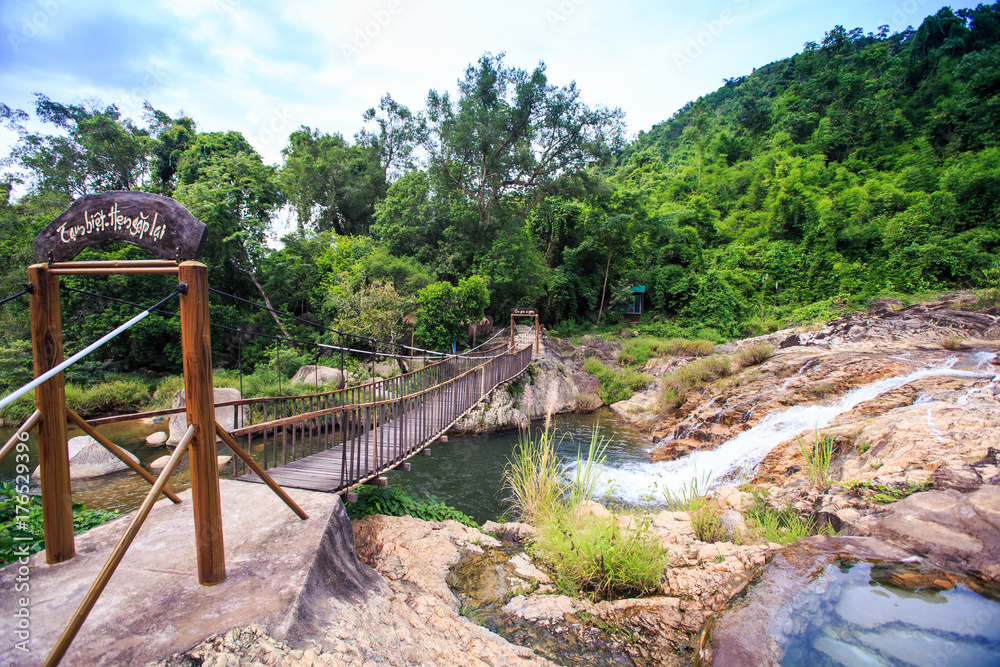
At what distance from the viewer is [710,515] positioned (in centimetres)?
380

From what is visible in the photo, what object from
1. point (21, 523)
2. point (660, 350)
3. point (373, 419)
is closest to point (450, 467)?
point (373, 419)

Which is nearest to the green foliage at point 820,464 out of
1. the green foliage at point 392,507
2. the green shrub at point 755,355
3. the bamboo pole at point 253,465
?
the green foliage at point 392,507

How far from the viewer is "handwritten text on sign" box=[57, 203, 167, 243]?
1.80 m

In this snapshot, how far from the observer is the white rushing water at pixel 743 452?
6.04 meters

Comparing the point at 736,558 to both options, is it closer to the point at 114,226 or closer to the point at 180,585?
the point at 180,585

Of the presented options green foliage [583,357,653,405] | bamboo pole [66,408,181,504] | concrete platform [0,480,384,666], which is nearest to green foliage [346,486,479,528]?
concrete platform [0,480,384,666]

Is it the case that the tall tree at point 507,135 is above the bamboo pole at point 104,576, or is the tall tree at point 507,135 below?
above

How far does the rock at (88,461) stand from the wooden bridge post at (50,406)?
226 inches

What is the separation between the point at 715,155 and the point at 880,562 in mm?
26452

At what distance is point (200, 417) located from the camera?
177 centimetres

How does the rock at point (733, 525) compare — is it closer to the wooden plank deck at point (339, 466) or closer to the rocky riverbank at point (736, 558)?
the rocky riverbank at point (736, 558)

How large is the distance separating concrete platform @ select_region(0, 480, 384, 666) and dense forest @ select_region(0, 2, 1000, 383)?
734cm

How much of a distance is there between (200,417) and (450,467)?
5904 millimetres

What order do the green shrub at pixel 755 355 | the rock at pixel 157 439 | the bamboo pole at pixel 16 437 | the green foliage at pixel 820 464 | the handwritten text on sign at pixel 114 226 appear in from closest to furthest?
1. the bamboo pole at pixel 16 437
2. the handwritten text on sign at pixel 114 226
3. the green foliage at pixel 820 464
4. the rock at pixel 157 439
5. the green shrub at pixel 755 355
